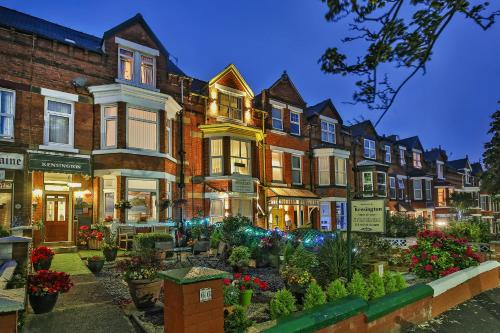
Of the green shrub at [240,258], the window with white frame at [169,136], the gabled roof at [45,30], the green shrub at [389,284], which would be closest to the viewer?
the green shrub at [389,284]

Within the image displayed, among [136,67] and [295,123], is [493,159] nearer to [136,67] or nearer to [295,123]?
[295,123]

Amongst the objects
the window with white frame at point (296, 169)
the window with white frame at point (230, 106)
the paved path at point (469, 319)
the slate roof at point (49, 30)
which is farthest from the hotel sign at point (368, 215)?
the window with white frame at point (296, 169)

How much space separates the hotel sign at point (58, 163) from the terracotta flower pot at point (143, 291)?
1006cm

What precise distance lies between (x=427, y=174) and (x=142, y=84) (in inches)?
1303

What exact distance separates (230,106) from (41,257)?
50.5 feet

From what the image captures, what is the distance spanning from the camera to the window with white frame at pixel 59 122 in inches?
596

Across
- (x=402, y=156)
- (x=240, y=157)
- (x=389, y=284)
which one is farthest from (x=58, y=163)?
(x=402, y=156)

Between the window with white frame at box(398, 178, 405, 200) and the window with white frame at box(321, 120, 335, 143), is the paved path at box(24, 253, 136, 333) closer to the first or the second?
the window with white frame at box(321, 120, 335, 143)

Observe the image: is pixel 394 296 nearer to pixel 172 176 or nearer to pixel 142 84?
pixel 172 176

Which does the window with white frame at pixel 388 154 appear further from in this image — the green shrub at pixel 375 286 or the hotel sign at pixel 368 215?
the green shrub at pixel 375 286

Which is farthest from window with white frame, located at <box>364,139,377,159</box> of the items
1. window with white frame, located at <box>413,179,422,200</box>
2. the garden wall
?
the garden wall

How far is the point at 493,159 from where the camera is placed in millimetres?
21875

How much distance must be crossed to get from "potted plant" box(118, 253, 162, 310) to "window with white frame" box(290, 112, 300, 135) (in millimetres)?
20710

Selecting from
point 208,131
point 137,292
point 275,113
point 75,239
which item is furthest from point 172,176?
point 137,292
